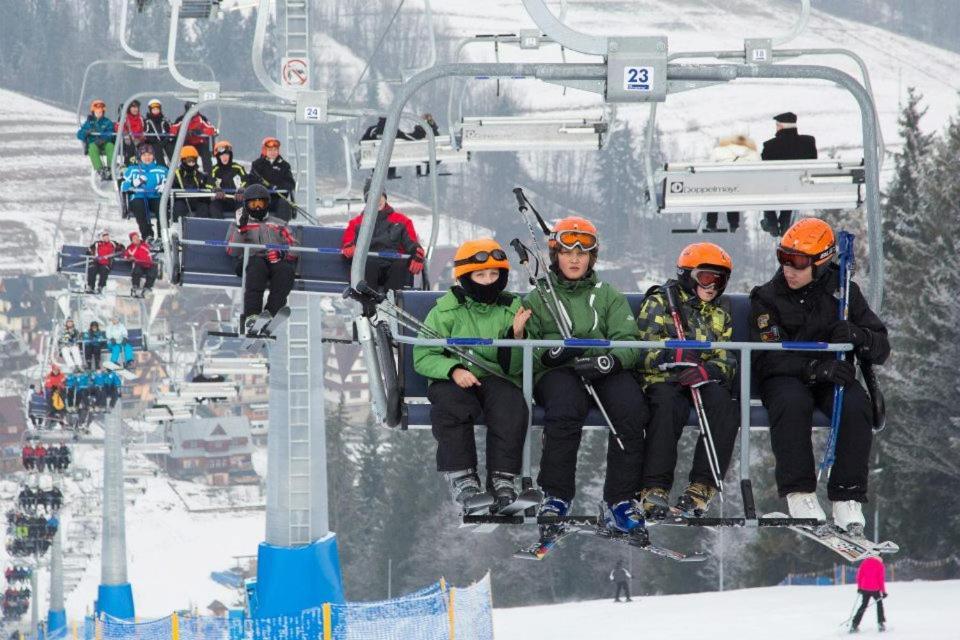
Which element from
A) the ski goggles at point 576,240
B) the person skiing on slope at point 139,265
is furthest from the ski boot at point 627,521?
the person skiing on slope at point 139,265

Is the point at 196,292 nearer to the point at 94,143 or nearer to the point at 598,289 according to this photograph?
the point at 94,143

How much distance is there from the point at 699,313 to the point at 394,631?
1208cm

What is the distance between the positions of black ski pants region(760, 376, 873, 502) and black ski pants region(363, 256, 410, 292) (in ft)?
20.4

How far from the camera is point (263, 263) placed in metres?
14.4

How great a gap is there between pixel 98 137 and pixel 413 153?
7.55m

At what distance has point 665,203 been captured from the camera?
10898 mm

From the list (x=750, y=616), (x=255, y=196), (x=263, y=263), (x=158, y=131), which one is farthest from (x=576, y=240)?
(x=750, y=616)

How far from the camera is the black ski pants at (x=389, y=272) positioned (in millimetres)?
13219

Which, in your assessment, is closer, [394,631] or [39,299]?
[394,631]

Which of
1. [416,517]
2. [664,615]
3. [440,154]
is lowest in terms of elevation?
[416,517]

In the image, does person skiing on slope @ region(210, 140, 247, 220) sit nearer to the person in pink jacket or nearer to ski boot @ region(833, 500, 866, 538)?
the person in pink jacket

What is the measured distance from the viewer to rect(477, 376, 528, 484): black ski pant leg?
704 cm

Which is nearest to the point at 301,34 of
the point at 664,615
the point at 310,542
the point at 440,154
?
the point at 440,154

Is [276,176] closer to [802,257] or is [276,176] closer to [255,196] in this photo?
[255,196]
